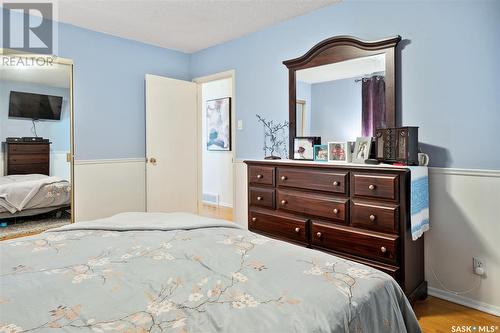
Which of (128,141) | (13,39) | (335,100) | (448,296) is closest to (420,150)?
(335,100)

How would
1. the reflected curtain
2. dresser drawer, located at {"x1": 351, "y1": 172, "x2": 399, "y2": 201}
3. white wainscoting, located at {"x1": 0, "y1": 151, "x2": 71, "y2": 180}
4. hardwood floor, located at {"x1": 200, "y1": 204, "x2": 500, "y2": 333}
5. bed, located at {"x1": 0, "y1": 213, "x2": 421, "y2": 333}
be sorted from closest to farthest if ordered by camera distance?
bed, located at {"x1": 0, "y1": 213, "x2": 421, "y2": 333}, hardwood floor, located at {"x1": 200, "y1": 204, "x2": 500, "y2": 333}, dresser drawer, located at {"x1": 351, "y1": 172, "x2": 399, "y2": 201}, the reflected curtain, white wainscoting, located at {"x1": 0, "y1": 151, "x2": 71, "y2": 180}

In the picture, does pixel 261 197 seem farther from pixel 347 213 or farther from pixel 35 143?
pixel 35 143

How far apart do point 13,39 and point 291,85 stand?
282 cm

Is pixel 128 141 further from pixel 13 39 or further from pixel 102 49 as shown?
pixel 13 39

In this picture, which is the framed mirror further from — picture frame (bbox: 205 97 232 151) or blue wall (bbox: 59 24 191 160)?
picture frame (bbox: 205 97 232 151)

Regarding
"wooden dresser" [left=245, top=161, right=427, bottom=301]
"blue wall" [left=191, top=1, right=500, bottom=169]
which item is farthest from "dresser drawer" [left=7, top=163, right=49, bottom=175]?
"blue wall" [left=191, top=1, right=500, bottom=169]

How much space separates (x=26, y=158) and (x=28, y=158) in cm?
2

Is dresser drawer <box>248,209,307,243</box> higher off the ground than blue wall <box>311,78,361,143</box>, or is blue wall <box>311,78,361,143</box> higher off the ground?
blue wall <box>311,78,361,143</box>

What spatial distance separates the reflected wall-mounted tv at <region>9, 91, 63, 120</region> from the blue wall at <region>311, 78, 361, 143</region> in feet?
9.13

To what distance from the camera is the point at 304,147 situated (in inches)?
122

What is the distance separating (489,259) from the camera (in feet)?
7.40

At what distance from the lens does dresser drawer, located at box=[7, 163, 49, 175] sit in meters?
3.39

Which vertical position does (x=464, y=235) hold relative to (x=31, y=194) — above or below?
below

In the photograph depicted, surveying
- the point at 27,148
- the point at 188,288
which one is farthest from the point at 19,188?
the point at 188,288
